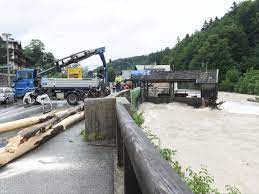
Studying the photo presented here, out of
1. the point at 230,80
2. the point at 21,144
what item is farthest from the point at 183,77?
the point at 230,80

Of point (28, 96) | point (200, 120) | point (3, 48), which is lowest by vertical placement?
point (200, 120)

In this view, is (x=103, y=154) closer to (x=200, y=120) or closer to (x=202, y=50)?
(x=200, y=120)

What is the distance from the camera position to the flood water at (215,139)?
64.6 feet

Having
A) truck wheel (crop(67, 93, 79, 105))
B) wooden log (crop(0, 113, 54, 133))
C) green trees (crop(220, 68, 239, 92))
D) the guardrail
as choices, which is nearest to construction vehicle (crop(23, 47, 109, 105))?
truck wheel (crop(67, 93, 79, 105))

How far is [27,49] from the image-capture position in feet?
465

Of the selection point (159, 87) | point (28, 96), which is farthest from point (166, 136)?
point (159, 87)

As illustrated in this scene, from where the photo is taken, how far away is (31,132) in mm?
9555

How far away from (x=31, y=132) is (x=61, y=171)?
2.15m

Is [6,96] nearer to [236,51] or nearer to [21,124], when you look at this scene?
[21,124]

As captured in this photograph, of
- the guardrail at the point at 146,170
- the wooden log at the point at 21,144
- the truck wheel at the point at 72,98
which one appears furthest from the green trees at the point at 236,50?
the guardrail at the point at 146,170

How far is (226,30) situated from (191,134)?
336 feet

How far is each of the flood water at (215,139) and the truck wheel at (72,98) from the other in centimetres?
572

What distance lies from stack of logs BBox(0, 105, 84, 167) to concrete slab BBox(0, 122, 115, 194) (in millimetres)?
137

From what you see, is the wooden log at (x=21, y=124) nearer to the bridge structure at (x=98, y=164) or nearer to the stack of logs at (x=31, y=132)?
the stack of logs at (x=31, y=132)
